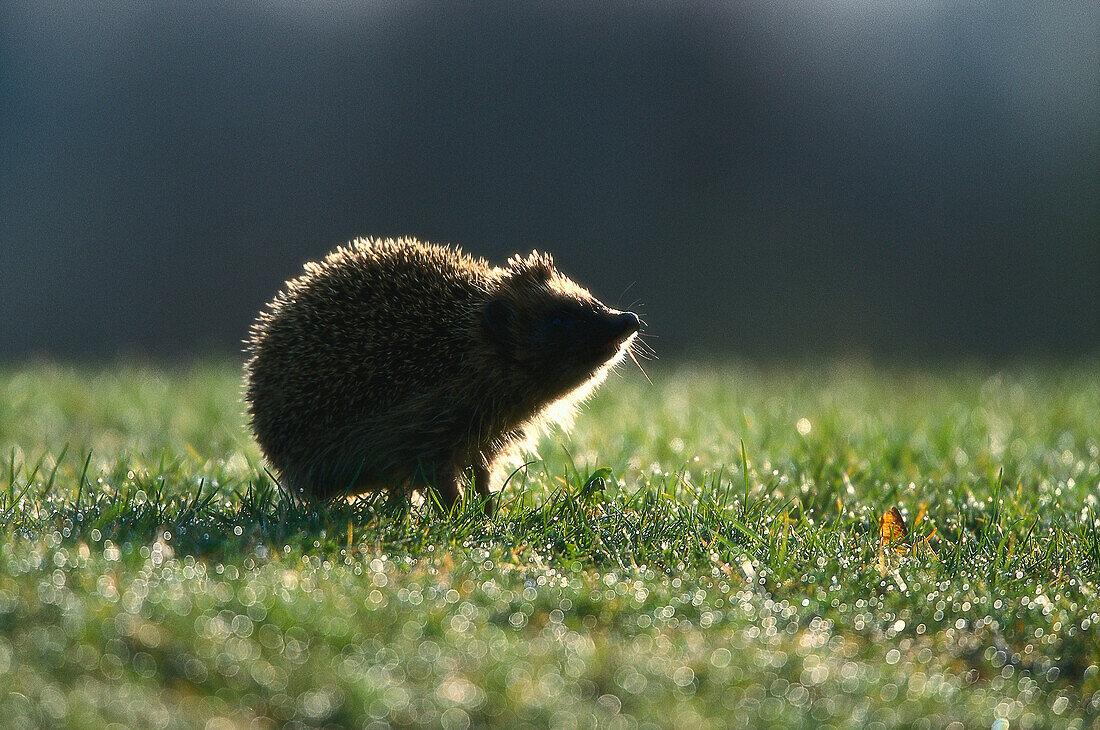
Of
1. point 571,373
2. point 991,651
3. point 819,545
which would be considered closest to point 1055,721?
point 991,651

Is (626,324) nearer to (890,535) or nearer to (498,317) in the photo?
(498,317)

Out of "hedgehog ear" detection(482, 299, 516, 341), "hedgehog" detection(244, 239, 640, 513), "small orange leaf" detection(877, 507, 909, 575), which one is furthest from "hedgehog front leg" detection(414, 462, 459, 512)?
"small orange leaf" detection(877, 507, 909, 575)

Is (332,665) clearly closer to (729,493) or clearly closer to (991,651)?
(991,651)

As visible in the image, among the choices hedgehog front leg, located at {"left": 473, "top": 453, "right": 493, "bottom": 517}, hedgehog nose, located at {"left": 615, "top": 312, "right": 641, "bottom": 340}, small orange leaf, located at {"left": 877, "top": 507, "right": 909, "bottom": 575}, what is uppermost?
hedgehog nose, located at {"left": 615, "top": 312, "right": 641, "bottom": 340}

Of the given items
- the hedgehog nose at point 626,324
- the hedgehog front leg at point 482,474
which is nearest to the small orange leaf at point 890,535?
the hedgehog nose at point 626,324

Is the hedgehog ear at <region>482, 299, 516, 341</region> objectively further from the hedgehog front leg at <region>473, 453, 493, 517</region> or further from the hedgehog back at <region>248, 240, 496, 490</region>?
the hedgehog front leg at <region>473, 453, 493, 517</region>

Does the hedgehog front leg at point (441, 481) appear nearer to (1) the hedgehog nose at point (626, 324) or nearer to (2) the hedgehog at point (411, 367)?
(2) the hedgehog at point (411, 367)

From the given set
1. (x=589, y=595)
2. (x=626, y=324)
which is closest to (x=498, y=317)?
(x=626, y=324)
